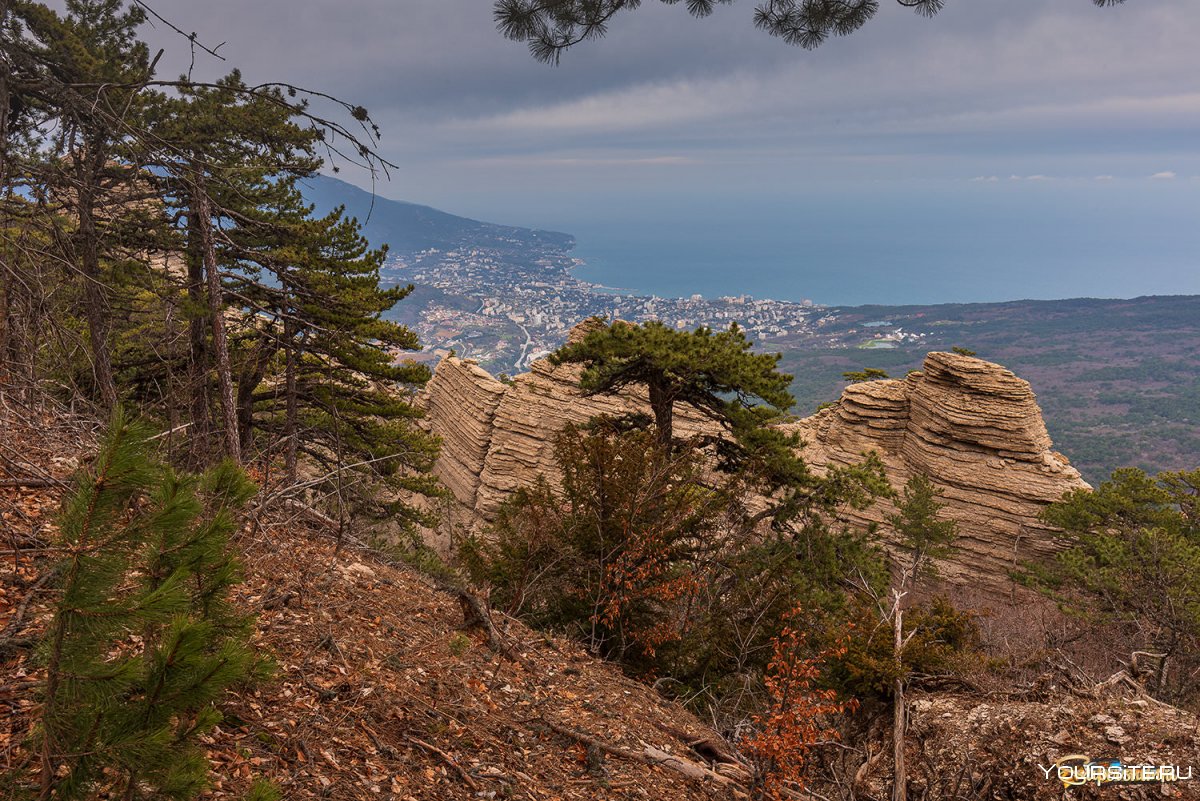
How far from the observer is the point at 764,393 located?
12.7m

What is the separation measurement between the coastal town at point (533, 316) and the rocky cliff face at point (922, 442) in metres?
58.5

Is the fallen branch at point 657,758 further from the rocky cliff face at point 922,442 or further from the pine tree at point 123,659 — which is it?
the rocky cliff face at point 922,442

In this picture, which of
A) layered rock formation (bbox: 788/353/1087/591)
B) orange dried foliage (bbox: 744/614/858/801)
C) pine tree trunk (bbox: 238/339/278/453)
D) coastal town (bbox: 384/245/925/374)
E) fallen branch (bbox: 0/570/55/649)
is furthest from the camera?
coastal town (bbox: 384/245/925/374)

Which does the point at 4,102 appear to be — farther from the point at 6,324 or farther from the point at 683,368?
the point at 683,368

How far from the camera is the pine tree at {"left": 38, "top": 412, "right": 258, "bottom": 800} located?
163cm

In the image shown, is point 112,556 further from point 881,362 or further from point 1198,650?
point 881,362

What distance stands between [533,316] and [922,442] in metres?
111

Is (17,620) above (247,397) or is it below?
above

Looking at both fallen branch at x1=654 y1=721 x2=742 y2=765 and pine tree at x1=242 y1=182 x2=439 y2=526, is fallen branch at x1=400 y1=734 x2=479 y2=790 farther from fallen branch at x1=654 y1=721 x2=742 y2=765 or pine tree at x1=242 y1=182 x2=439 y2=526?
pine tree at x1=242 y1=182 x2=439 y2=526

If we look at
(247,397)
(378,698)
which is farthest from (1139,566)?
(247,397)

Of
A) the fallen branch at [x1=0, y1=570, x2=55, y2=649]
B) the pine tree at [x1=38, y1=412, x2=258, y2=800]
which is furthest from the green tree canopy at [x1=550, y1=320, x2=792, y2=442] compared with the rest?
the pine tree at [x1=38, y1=412, x2=258, y2=800]

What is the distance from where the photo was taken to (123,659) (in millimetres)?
1857

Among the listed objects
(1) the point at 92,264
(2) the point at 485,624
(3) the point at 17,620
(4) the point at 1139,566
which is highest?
(1) the point at 92,264

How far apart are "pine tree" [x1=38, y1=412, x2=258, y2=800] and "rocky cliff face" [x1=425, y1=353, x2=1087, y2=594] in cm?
2166
